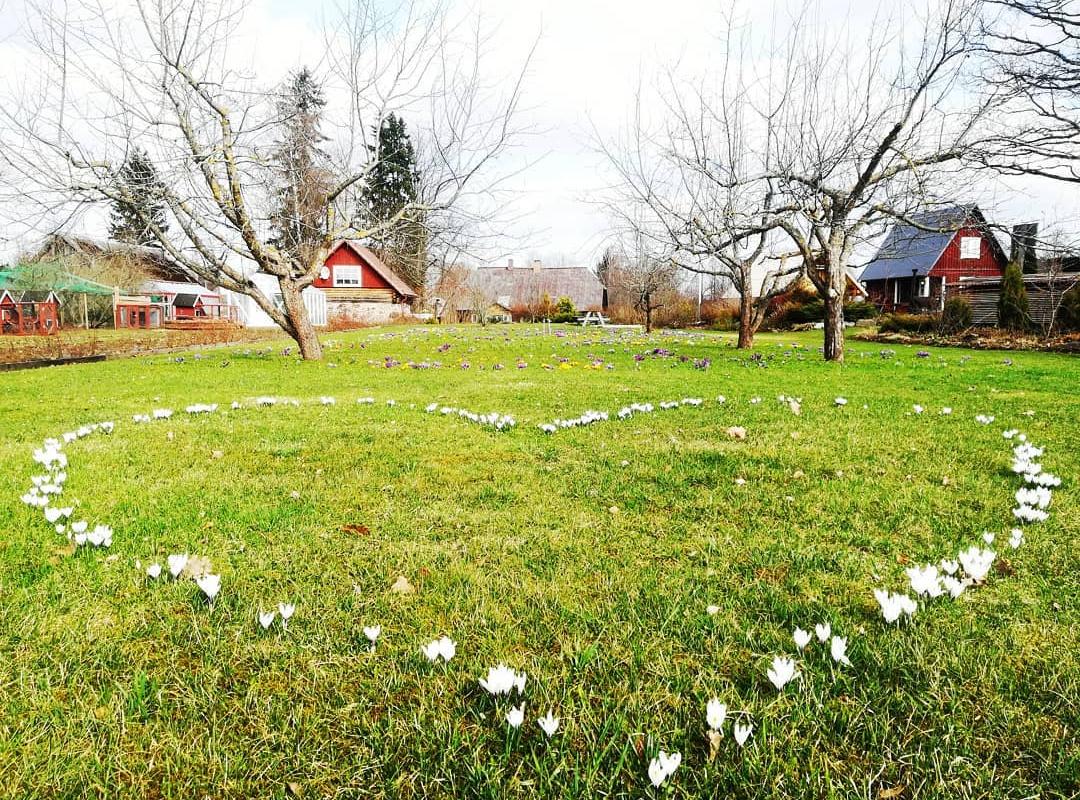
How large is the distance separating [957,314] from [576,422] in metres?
23.6

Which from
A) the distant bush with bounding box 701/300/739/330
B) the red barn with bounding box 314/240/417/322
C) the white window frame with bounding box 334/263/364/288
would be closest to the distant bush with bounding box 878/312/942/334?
the distant bush with bounding box 701/300/739/330

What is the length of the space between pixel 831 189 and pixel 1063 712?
1127cm

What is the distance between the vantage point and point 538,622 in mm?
2143

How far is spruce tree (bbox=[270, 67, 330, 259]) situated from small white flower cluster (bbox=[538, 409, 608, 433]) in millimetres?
8104

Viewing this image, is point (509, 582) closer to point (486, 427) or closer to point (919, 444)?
point (486, 427)

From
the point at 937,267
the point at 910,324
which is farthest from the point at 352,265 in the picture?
the point at 937,267

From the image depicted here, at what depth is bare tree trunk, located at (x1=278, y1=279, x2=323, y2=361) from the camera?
13.0 metres

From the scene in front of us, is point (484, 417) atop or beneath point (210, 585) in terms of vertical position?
atop

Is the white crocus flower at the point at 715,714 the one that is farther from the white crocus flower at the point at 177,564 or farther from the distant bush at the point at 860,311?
the distant bush at the point at 860,311

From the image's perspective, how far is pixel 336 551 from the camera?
276 cm

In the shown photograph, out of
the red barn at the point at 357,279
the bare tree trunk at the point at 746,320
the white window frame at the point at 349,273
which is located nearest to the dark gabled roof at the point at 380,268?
the red barn at the point at 357,279

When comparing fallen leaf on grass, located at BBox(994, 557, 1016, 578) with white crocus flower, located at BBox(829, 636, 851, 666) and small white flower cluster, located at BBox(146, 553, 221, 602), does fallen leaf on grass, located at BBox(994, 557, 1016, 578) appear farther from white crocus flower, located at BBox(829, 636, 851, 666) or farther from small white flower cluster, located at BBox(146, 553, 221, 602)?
small white flower cluster, located at BBox(146, 553, 221, 602)

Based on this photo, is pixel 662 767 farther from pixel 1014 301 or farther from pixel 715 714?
pixel 1014 301

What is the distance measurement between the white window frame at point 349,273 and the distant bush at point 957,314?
3558cm
